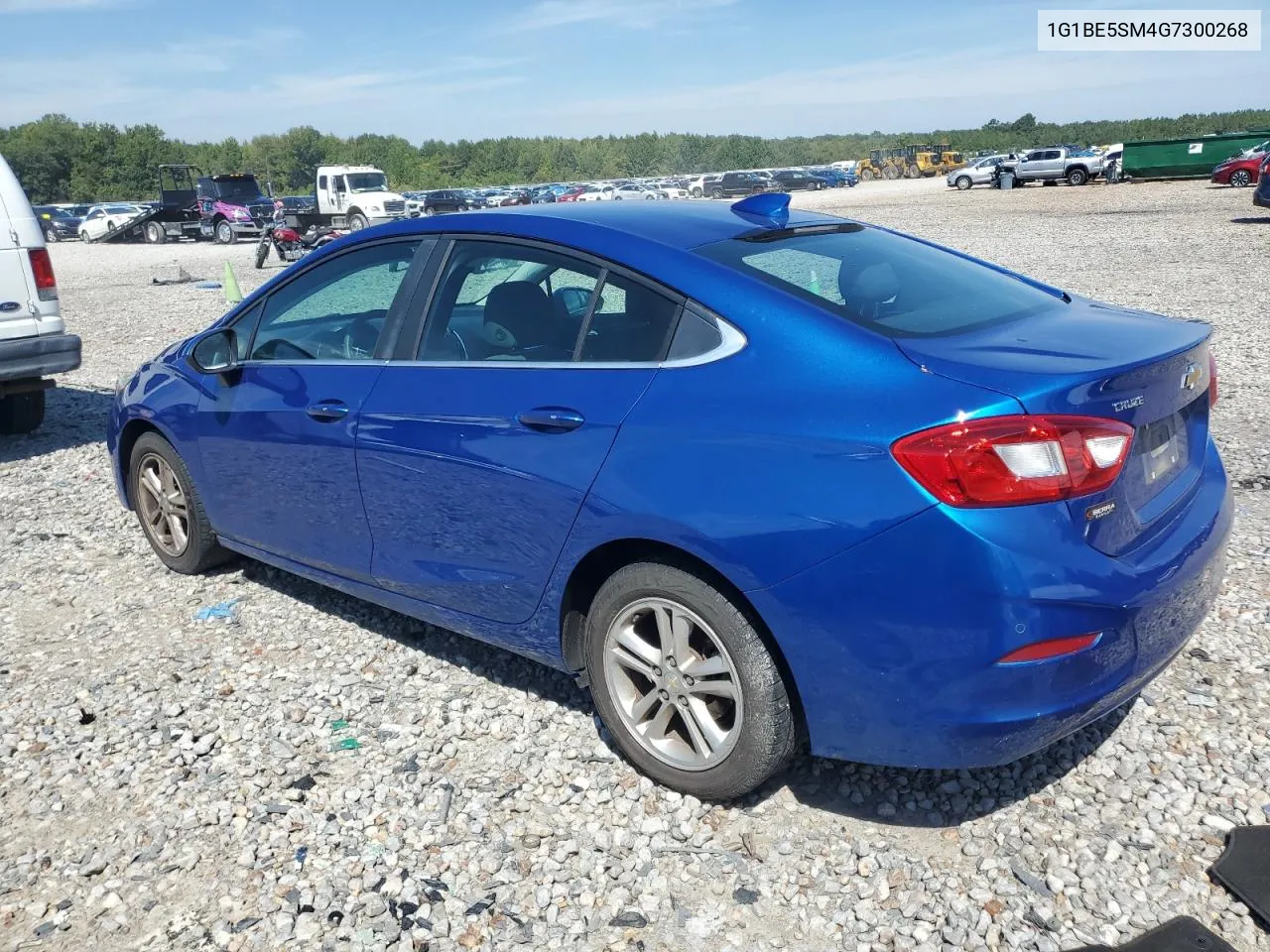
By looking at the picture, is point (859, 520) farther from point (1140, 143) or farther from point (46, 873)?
point (1140, 143)

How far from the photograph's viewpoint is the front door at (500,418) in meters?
3.10

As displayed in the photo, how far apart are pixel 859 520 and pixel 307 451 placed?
232 cm

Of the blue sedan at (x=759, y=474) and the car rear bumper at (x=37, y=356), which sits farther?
the car rear bumper at (x=37, y=356)

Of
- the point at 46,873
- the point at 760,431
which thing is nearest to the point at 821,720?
the point at 760,431

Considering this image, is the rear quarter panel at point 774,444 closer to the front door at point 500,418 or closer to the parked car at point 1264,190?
the front door at point 500,418

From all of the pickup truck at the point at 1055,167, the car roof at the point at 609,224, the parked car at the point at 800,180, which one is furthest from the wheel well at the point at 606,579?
the parked car at the point at 800,180

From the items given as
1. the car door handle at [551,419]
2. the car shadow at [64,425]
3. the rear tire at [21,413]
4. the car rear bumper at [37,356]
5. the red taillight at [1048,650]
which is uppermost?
the car door handle at [551,419]

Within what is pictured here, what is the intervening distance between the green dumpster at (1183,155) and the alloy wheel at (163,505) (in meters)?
41.5

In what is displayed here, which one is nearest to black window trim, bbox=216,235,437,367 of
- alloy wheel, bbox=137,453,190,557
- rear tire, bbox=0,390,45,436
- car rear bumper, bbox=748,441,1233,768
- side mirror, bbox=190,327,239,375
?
side mirror, bbox=190,327,239,375

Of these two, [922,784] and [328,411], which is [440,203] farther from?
[922,784]

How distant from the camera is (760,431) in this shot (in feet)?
8.89

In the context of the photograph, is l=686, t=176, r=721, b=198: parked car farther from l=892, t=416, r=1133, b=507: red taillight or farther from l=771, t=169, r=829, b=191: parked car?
l=892, t=416, r=1133, b=507: red taillight

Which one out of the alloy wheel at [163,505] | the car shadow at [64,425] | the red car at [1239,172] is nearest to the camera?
the alloy wheel at [163,505]

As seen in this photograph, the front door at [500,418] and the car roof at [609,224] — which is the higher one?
the car roof at [609,224]
